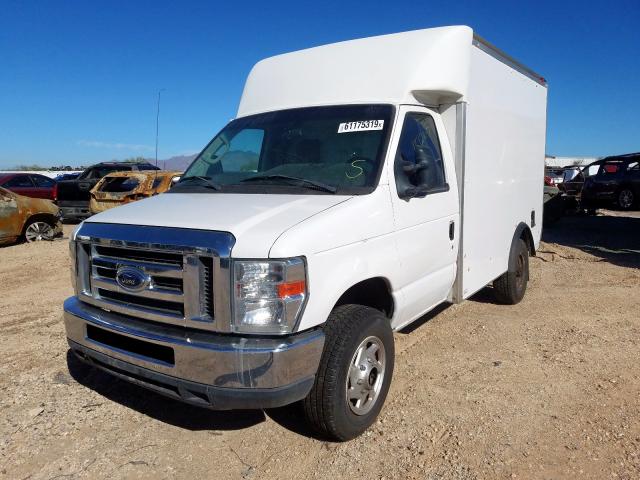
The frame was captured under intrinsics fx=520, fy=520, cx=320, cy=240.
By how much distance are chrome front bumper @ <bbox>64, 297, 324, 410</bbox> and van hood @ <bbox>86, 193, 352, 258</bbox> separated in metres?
0.50

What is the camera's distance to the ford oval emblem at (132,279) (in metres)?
3.05

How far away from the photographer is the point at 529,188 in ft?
→ 21.5

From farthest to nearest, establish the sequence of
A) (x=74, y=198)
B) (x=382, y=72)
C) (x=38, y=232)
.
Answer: (x=74, y=198) < (x=38, y=232) < (x=382, y=72)

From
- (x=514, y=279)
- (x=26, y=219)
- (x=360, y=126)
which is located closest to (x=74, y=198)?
(x=26, y=219)

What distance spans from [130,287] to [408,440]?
203cm

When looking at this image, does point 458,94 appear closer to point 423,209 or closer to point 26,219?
point 423,209

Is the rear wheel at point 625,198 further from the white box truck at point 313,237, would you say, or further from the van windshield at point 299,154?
the van windshield at point 299,154

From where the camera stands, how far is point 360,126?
396 cm

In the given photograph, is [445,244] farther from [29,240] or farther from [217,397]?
[29,240]

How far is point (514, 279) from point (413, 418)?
3114 millimetres

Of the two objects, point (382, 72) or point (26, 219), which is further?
point (26, 219)

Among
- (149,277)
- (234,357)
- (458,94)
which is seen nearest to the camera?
(234,357)

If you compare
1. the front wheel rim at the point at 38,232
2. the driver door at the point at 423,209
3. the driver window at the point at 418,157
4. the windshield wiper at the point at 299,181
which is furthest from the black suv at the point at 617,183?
the windshield wiper at the point at 299,181

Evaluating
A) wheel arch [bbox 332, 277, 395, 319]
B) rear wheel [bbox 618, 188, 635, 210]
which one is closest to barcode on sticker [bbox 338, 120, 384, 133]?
wheel arch [bbox 332, 277, 395, 319]
